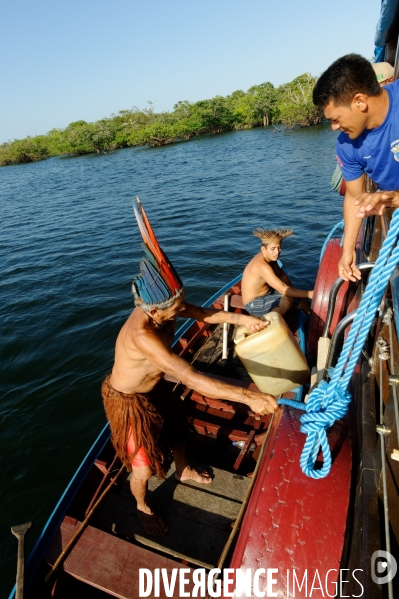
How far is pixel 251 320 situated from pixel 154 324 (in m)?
0.93

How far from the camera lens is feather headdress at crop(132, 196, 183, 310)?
2.75 meters

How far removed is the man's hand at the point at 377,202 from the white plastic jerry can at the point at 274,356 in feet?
4.47

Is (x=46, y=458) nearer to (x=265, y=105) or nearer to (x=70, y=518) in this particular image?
(x=70, y=518)

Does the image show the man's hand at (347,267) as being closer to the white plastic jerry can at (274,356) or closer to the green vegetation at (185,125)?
the white plastic jerry can at (274,356)

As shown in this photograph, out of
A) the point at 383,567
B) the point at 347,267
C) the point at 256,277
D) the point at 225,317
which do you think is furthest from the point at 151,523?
the point at 256,277

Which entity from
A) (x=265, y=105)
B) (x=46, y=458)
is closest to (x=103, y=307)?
(x=46, y=458)

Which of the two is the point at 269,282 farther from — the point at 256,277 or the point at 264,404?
the point at 264,404

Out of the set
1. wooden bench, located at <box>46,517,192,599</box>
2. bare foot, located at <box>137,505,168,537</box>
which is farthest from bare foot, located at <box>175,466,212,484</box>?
wooden bench, located at <box>46,517,192,599</box>

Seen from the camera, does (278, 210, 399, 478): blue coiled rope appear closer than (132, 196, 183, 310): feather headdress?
Yes

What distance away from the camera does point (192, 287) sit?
408 inches

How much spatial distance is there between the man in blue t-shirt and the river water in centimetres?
500

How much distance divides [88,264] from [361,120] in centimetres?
1121

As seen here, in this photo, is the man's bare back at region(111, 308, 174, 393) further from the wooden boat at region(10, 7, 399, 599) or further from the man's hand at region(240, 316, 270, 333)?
the wooden boat at region(10, 7, 399, 599)

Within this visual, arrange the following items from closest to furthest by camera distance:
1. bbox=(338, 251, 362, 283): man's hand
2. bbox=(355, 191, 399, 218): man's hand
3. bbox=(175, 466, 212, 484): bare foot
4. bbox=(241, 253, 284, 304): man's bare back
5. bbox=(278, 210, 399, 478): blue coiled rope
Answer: bbox=(278, 210, 399, 478): blue coiled rope < bbox=(355, 191, 399, 218): man's hand < bbox=(338, 251, 362, 283): man's hand < bbox=(175, 466, 212, 484): bare foot < bbox=(241, 253, 284, 304): man's bare back
